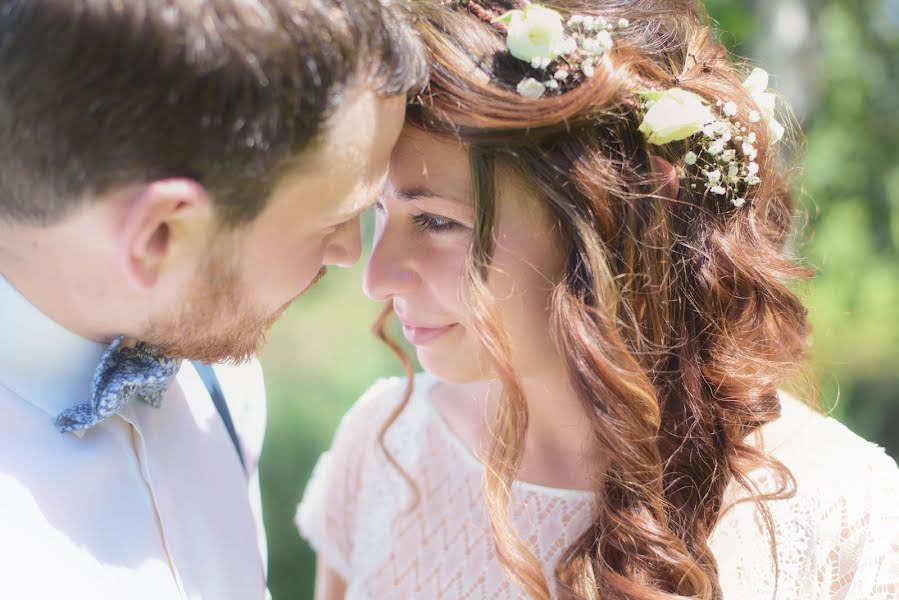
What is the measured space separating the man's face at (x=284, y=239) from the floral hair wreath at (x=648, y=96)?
0.31m

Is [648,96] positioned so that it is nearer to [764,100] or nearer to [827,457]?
[764,100]

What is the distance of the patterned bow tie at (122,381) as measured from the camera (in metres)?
1.89

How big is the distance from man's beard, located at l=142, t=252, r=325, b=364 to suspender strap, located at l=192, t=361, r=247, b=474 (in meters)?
0.31

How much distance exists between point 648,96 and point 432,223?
60 cm

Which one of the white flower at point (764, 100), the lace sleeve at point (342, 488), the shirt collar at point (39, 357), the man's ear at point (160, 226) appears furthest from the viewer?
the lace sleeve at point (342, 488)

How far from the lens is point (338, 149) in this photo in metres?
1.91

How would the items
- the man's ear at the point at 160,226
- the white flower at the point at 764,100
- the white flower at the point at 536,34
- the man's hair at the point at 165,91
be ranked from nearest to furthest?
the man's hair at the point at 165,91, the man's ear at the point at 160,226, the white flower at the point at 536,34, the white flower at the point at 764,100

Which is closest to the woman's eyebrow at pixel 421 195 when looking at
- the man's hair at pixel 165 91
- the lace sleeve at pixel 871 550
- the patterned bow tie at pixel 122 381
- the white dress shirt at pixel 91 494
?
the man's hair at pixel 165 91

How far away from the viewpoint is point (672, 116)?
211 centimetres

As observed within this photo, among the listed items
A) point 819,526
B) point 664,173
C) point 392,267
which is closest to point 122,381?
point 392,267

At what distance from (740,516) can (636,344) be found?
50 cm

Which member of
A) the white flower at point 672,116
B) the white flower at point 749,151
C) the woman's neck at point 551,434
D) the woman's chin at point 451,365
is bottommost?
the woman's neck at point 551,434

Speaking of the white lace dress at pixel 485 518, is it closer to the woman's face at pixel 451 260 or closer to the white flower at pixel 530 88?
the woman's face at pixel 451 260

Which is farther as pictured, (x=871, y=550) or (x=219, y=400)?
(x=219, y=400)
